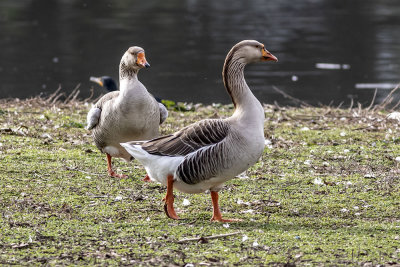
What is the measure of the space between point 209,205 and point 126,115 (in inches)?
64.8

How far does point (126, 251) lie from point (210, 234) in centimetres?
91

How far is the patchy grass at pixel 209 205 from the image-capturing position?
594 centimetres

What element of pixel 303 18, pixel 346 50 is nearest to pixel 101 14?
pixel 303 18

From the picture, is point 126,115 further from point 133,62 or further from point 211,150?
point 211,150

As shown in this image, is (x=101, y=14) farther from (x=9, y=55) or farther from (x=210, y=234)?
(x=210, y=234)

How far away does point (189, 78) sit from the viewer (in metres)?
22.5

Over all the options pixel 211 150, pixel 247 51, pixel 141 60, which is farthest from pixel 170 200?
pixel 141 60

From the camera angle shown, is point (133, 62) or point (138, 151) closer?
point (138, 151)

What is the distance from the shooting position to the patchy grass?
594cm

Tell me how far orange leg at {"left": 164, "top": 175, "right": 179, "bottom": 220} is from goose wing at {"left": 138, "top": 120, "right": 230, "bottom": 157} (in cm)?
28

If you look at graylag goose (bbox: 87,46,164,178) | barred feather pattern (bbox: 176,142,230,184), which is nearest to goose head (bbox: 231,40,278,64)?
barred feather pattern (bbox: 176,142,230,184)

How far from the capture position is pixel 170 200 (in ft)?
23.0

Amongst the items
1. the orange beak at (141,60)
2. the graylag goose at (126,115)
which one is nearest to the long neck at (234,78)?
the graylag goose at (126,115)

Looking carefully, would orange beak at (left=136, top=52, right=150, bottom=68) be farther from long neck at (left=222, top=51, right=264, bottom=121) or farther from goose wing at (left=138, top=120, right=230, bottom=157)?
goose wing at (left=138, top=120, right=230, bottom=157)
